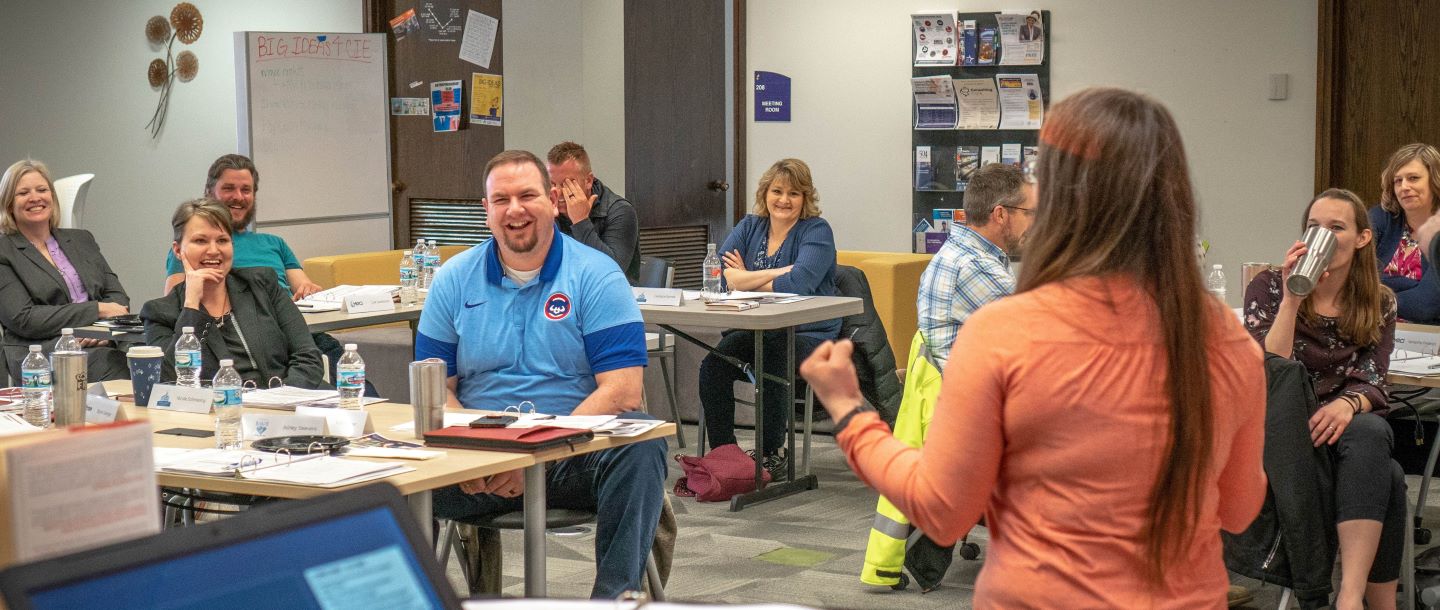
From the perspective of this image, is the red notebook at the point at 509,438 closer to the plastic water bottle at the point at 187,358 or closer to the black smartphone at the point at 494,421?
the black smartphone at the point at 494,421

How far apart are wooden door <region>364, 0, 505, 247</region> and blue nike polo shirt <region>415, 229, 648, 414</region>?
492cm

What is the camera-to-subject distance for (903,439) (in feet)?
14.1

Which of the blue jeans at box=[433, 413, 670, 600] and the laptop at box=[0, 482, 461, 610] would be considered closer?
the laptop at box=[0, 482, 461, 610]

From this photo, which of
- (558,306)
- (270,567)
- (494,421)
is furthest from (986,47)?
(270,567)

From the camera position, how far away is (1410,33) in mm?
7434

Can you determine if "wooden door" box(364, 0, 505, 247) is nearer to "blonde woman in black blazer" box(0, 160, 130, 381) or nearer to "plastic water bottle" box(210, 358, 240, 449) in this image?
"blonde woman in black blazer" box(0, 160, 130, 381)

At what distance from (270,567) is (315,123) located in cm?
739

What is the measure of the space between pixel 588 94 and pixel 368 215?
143 centimetres

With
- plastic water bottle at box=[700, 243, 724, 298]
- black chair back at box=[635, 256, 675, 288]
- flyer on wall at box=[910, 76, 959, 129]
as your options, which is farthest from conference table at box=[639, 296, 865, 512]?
flyer on wall at box=[910, 76, 959, 129]

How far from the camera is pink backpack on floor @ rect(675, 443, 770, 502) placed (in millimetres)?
5801

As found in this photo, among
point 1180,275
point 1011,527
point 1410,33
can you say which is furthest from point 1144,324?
point 1410,33

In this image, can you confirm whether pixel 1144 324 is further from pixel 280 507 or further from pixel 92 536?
pixel 92 536

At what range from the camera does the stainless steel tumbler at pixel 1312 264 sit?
4086mm

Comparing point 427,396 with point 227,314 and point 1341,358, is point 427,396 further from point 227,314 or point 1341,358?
point 1341,358
